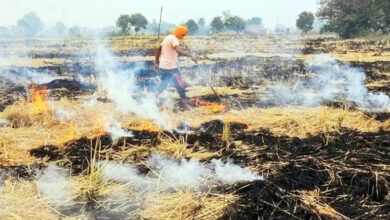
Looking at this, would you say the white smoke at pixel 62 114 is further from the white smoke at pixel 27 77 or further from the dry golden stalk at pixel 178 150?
the white smoke at pixel 27 77

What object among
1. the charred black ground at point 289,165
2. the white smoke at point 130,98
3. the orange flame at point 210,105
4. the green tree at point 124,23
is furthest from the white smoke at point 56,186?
the green tree at point 124,23

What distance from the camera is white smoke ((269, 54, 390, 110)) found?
8.30 metres

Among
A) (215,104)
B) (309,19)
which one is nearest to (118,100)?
(215,104)

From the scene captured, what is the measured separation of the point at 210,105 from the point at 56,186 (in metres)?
4.50

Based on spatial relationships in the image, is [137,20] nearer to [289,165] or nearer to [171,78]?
[171,78]

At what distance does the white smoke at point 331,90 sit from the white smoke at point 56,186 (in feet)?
17.0

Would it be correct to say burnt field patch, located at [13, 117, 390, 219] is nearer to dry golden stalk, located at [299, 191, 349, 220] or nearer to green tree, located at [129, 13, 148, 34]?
dry golden stalk, located at [299, 191, 349, 220]

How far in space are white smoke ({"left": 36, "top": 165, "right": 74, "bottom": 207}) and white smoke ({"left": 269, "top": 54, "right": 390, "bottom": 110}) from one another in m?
5.18

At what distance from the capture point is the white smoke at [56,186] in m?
3.95

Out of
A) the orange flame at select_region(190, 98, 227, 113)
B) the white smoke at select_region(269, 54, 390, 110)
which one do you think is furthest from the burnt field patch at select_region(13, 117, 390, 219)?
the white smoke at select_region(269, 54, 390, 110)

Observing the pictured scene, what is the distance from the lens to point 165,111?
297 inches

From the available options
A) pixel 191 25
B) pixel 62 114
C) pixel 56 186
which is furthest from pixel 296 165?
pixel 191 25

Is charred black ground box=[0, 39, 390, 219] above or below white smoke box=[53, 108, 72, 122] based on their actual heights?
above

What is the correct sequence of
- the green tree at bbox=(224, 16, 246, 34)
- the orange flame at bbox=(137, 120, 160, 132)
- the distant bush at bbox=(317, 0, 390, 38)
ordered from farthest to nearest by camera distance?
the green tree at bbox=(224, 16, 246, 34) < the distant bush at bbox=(317, 0, 390, 38) < the orange flame at bbox=(137, 120, 160, 132)
